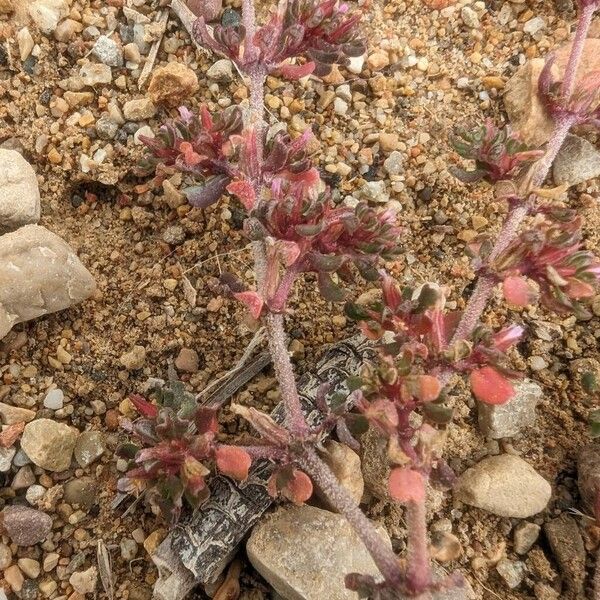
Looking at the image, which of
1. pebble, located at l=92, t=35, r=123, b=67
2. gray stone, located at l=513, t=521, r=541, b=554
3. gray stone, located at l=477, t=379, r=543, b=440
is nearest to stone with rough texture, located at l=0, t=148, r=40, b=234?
pebble, located at l=92, t=35, r=123, b=67

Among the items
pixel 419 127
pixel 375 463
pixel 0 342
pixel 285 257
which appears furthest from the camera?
pixel 419 127

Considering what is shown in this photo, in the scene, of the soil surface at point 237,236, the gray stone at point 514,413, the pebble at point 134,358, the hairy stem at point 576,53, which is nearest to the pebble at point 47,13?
the soil surface at point 237,236

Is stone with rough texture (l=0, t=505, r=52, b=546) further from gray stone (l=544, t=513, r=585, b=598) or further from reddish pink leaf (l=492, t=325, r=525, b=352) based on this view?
gray stone (l=544, t=513, r=585, b=598)

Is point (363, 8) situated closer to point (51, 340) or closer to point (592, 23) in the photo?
point (592, 23)

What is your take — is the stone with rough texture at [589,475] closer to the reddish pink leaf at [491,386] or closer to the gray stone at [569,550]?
the gray stone at [569,550]

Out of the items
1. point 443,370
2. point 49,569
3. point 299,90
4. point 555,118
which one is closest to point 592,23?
point 555,118

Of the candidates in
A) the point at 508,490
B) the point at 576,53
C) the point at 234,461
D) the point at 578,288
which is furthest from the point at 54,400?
the point at 576,53

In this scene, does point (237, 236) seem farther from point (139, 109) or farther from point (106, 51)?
point (106, 51)

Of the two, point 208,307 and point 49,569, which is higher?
point 208,307
